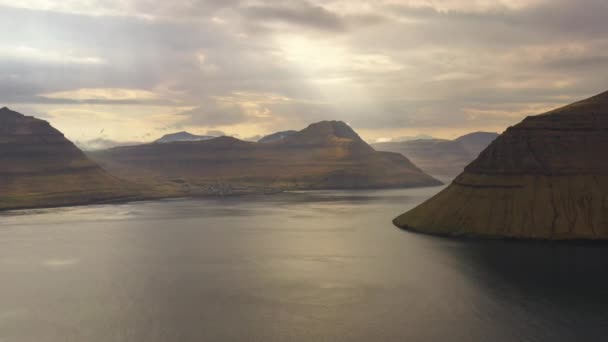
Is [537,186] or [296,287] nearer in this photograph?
[296,287]

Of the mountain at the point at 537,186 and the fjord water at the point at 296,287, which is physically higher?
the mountain at the point at 537,186

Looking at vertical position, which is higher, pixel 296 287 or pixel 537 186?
pixel 537 186

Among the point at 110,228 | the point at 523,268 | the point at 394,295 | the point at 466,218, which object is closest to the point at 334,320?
the point at 394,295

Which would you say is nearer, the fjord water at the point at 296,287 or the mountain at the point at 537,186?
the fjord water at the point at 296,287

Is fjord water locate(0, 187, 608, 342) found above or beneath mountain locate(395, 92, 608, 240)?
beneath

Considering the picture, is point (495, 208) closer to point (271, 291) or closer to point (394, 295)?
point (394, 295)
